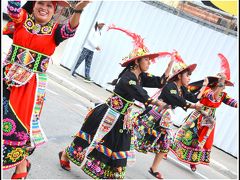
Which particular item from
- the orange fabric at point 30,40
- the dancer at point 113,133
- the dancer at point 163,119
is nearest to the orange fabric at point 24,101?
the orange fabric at point 30,40

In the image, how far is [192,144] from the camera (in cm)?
712

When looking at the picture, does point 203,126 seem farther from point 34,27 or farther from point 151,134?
point 34,27

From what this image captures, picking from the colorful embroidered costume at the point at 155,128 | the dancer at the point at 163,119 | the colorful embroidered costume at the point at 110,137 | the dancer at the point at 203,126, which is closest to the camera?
the colorful embroidered costume at the point at 110,137

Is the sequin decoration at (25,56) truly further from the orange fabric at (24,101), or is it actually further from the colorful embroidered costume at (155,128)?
the colorful embroidered costume at (155,128)

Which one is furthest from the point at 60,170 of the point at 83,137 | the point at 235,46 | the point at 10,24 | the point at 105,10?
the point at 105,10

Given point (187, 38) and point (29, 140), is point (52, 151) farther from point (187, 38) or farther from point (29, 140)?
point (187, 38)

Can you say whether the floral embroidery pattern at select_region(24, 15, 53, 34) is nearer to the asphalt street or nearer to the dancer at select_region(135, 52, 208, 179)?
the asphalt street

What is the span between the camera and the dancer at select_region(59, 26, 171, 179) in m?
4.92

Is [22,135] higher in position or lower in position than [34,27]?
lower

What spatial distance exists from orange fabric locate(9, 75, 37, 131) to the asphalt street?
0.85m

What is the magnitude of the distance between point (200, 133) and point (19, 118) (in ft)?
13.0

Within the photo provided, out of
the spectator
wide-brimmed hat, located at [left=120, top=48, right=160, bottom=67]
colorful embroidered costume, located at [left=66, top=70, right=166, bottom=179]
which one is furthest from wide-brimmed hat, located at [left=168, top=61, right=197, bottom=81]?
the spectator

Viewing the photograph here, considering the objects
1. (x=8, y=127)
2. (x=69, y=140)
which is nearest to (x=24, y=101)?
(x=8, y=127)

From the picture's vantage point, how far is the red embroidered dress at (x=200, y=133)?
702cm
